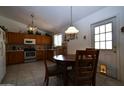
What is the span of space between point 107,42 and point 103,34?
0.35 m

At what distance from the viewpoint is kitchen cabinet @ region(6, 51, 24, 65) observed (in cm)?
626

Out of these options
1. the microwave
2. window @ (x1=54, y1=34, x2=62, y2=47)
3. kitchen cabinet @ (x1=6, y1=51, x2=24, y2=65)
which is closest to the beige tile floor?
kitchen cabinet @ (x1=6, y1=51, x2=24, y2=65)

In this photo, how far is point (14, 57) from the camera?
21.2 ft

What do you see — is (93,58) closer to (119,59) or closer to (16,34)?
(119,59)

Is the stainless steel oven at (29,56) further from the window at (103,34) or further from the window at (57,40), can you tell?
the window at (103,34)

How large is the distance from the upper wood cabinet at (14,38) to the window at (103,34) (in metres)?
4.43

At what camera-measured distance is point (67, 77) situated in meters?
2.71

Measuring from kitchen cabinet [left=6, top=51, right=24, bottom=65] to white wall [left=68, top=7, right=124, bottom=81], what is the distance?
9.91 ft

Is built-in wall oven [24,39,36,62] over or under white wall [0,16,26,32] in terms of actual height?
under

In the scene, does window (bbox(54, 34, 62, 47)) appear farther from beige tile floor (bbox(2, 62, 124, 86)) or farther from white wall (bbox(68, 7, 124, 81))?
beige tile floor (bbox(2, 62, 124, 86))

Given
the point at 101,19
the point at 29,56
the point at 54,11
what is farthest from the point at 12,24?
the point at 101,19

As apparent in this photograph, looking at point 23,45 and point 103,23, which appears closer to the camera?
point 103,23
